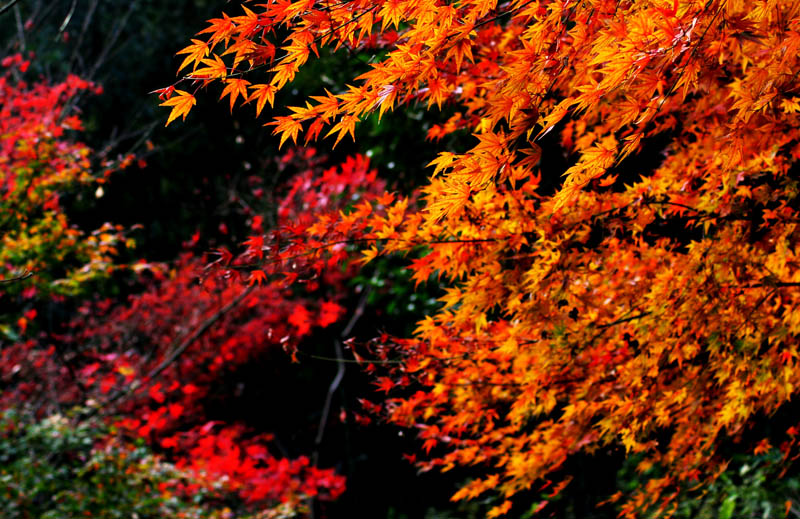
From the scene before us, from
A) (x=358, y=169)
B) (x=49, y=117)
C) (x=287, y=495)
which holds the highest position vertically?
(x=49, y=117)

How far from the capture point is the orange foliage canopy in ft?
6.53

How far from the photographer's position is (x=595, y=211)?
302cm

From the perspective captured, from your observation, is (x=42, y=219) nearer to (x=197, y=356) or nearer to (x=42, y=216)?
(x=42, y=216)

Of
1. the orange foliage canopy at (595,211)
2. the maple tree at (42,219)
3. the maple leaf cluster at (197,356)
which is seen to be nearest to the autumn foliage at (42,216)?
the maple tree at (42,219)

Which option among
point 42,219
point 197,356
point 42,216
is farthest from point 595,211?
point 197,356

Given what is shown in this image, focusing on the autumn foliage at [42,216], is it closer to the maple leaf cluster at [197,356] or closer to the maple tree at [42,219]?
the maple tree at [42,219]

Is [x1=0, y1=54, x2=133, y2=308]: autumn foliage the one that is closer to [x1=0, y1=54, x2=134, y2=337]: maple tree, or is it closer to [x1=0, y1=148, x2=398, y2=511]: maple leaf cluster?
[x1=0, y1=54, x2=134, y2=337]: maple tree

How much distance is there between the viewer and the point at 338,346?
33.4 feet

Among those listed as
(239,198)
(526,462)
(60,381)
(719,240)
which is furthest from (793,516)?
(60,381)

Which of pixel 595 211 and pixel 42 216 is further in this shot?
pixel 42 216

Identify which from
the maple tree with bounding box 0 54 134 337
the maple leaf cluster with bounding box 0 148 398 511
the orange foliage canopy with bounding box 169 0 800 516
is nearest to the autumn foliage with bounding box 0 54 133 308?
the maple tree with bounding box 0 54 134 337

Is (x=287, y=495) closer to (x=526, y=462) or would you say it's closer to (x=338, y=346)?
(x=338, y=346)

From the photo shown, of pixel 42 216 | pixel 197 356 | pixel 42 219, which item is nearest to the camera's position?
pixel 42 219

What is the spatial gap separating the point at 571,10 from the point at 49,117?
7.35 metres
